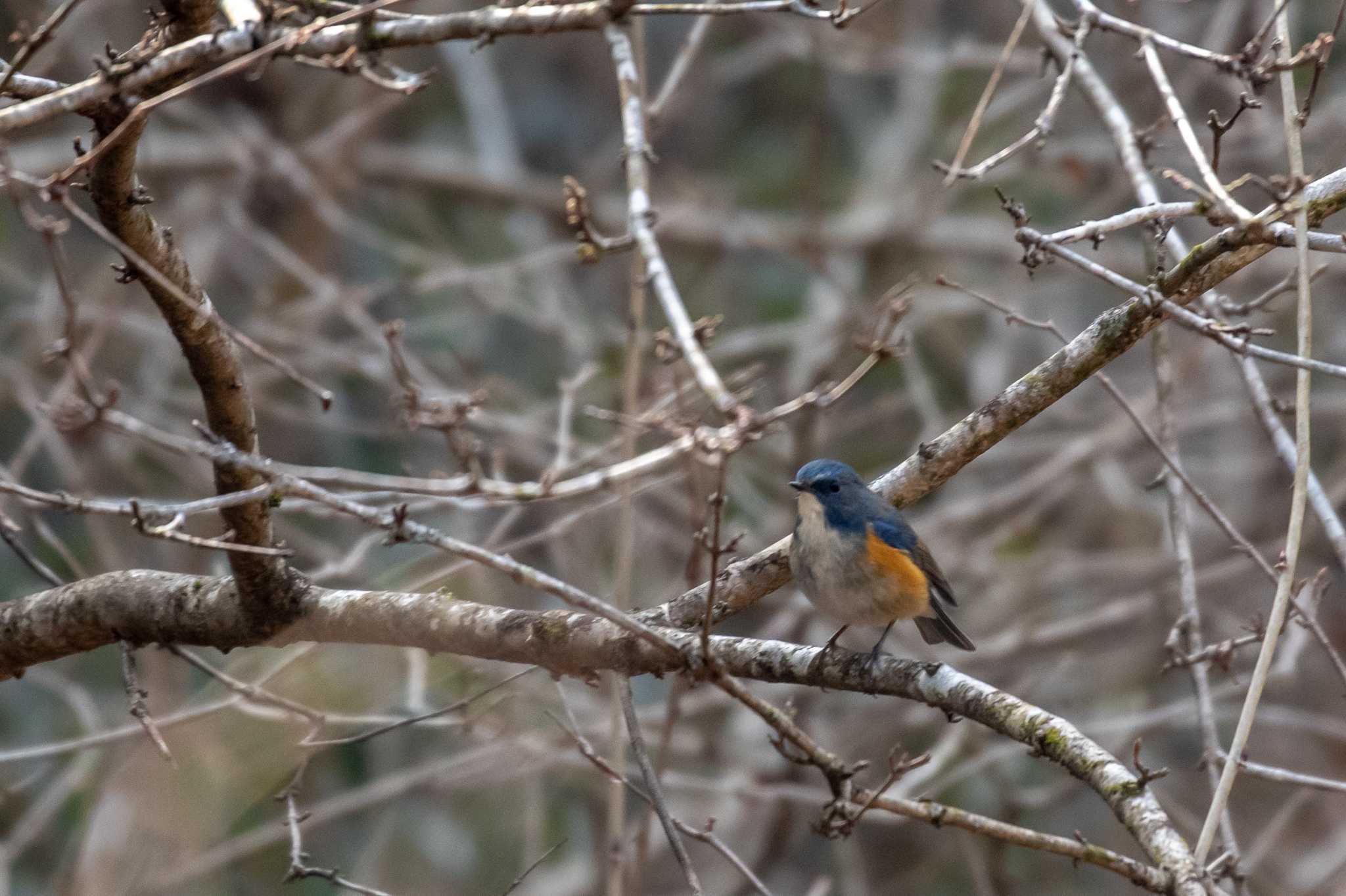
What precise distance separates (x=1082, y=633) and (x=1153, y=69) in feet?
16.0

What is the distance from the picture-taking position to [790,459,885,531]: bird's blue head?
12.6 feet

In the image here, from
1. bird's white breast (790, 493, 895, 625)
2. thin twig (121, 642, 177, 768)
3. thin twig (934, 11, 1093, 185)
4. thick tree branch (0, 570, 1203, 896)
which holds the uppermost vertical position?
thin twig (934, 11, 1093, 185)

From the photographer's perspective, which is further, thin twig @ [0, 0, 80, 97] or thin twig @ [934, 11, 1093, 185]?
thin twig @ [934, 11, 1093, 185]

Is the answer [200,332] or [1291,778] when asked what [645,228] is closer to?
[200,332]

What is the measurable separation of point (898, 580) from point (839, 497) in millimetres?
310

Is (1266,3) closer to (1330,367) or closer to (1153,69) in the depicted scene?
(1153,69)

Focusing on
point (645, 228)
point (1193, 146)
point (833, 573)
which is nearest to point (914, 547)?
point (833, 573)

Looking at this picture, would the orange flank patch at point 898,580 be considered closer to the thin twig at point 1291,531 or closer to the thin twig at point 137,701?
the thin twig at point 1291,531

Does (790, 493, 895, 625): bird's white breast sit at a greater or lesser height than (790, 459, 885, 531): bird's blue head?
lesser

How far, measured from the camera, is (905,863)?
29.5 ft

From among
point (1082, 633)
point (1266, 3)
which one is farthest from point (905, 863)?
point (1266, 3)

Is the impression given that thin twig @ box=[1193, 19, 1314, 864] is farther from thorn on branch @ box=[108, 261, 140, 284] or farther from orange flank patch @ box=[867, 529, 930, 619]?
thorn on branch @ box=[108, 261, 140, 284]

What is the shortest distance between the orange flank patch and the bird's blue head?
71mm

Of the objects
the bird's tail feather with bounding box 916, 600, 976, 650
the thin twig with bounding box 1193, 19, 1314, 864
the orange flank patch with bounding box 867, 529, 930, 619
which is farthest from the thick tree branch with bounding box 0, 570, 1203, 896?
the bird's tail feather with bounding box 916, 600, 976, 650
